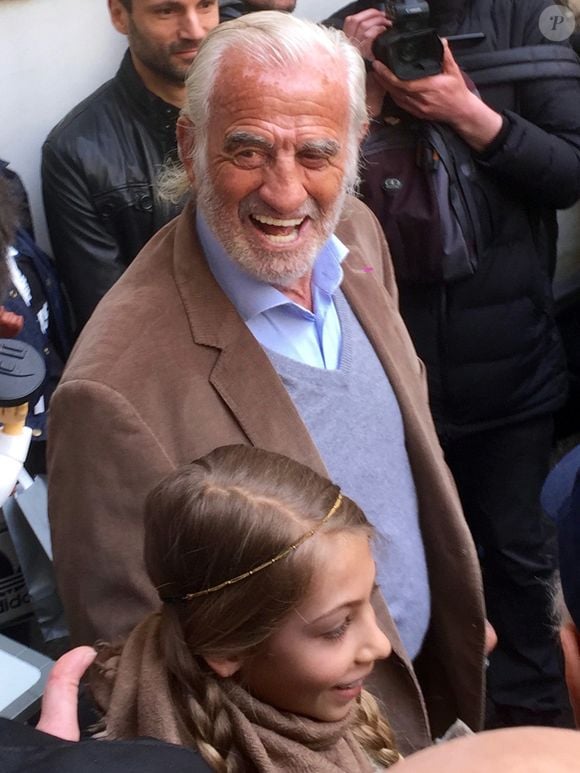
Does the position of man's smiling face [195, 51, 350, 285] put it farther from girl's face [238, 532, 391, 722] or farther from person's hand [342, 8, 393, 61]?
person's hand [342, 8, 393, 61]

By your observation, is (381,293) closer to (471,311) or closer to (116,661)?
(471,311)

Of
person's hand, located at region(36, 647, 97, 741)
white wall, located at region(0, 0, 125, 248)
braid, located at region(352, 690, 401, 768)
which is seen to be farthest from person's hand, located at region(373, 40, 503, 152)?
person's hand, located at region(36, 647, 97, 741)

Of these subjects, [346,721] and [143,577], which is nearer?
[346,721]

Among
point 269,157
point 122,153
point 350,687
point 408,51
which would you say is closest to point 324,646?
point 350,687

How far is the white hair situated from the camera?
1615 mm

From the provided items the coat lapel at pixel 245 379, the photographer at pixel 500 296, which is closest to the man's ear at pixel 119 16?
the photographer at pixel 500 296

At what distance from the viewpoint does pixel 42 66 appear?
2717 millimetres

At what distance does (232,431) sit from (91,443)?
9.4 inches

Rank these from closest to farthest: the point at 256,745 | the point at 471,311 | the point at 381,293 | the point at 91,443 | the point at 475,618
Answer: the point at 256,745, the point at 91,443, the point at 475,618, the point at 381,293, the point at 471,311

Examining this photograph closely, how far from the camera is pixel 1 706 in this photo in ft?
5.09

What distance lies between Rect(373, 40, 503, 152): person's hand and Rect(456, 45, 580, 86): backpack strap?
113 millimetres

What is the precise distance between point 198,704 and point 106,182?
1.71m

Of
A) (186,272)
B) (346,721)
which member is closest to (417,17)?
(186,272)

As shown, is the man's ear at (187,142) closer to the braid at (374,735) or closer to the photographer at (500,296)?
the photographer at (500,296)
